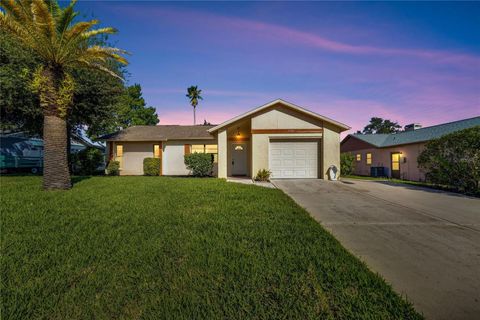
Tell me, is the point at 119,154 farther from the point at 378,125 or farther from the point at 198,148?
the point at 378,125

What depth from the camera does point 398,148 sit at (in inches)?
742

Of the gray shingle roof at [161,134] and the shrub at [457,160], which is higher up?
the gray shingle roof at [161,134]

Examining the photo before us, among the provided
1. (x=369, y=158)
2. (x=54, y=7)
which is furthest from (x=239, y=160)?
(x=369, y=158)

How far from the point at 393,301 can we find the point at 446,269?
4.68 ft

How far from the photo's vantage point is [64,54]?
8.70 metres

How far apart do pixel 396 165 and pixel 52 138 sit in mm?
24563

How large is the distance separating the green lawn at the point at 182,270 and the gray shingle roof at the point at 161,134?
42.6ft

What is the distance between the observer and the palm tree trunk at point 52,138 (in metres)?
8.48

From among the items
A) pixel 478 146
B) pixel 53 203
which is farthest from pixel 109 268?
pixel 478 146

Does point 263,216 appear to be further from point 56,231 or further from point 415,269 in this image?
point 56,231

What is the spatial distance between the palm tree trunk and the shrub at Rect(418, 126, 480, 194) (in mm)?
16940

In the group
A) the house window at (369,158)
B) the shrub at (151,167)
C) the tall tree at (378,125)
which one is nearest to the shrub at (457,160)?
the house window at (369,158)

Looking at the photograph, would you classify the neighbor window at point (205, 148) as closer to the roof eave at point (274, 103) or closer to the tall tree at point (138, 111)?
the roof eave at point (274, 103)

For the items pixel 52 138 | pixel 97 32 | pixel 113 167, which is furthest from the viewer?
pixel 113 167
